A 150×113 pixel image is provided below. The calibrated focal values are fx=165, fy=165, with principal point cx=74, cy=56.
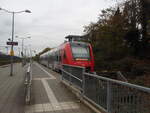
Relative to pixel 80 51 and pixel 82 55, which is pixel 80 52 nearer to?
pixel 80 51

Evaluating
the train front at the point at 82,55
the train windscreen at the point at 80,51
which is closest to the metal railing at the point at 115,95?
the train front at the point at 82,55

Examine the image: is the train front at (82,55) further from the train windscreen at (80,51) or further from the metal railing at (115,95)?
the metal railing at (115,95)

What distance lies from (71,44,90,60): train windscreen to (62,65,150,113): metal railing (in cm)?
778

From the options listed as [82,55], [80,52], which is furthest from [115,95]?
[80,52]

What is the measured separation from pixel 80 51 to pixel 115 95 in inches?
401

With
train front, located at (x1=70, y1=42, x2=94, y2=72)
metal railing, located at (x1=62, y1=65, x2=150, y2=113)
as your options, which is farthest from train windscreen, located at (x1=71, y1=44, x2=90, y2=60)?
metal railing, located at (x1=62, y1=65, x2=150, y2=113)

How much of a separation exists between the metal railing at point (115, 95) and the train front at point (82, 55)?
7450mm

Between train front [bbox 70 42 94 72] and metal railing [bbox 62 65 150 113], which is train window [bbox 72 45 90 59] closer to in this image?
train front [bbox 70 42 94 72]

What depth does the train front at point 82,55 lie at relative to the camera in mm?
13625

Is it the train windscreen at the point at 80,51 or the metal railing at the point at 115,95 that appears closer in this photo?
the metal railing at the point at 115,95

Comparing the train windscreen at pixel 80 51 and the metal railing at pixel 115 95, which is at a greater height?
the train windscreen at pixel 80 51

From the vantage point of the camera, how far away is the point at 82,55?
556 inches

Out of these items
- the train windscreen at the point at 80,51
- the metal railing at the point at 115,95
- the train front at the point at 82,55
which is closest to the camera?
the metal railing at the point at 115,95

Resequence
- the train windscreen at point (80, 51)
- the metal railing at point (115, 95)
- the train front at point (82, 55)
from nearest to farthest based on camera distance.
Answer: the metal railing at point (115, 95), the train front at point (82, 55), the train windscreen at point (80, 51)
